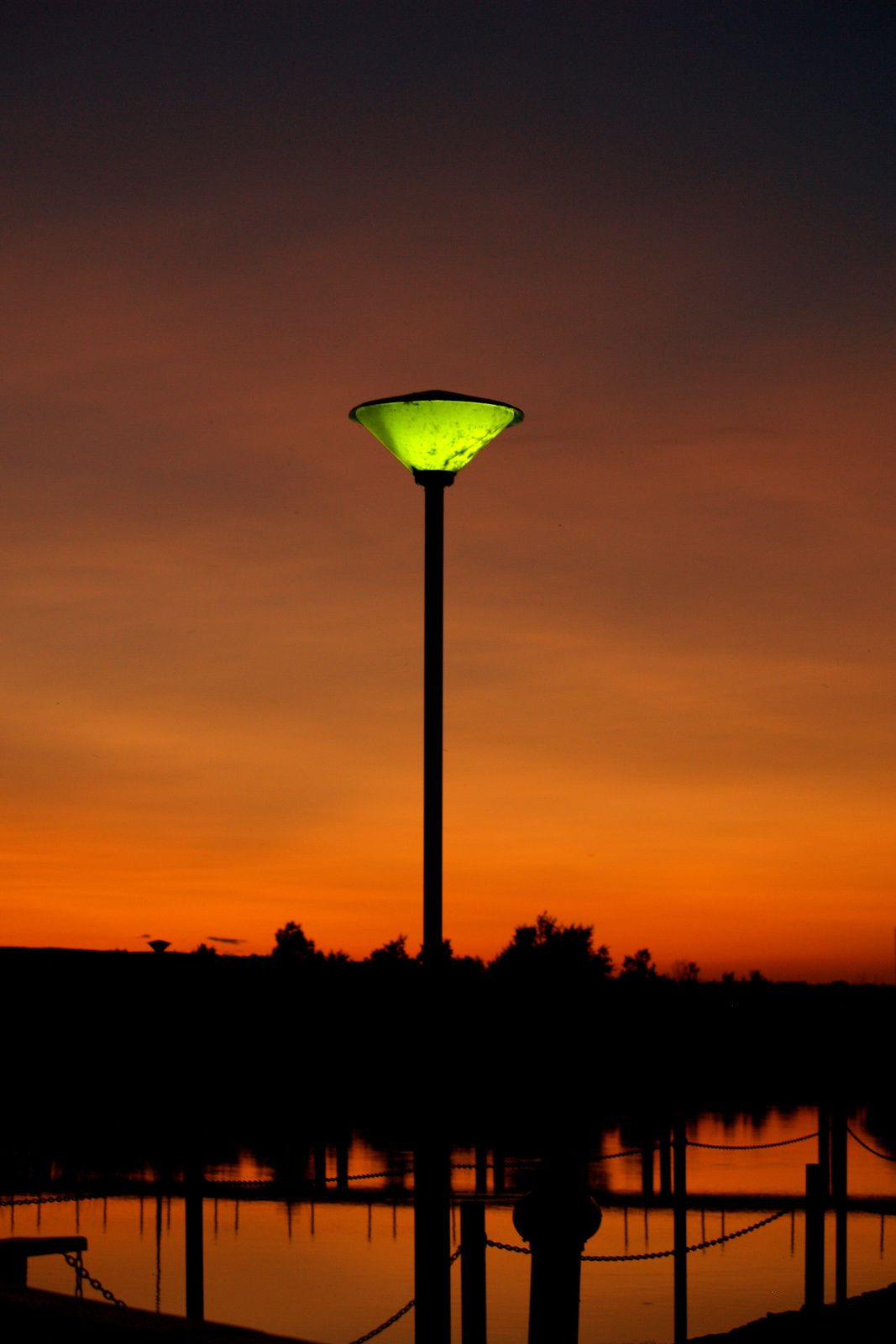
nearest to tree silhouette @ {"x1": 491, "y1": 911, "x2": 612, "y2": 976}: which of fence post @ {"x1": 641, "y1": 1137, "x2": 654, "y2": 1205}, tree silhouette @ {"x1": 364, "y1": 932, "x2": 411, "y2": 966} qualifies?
tree silhouette @ {"x1": 364, "y1": 932, "x2": 411, "y2": 966}

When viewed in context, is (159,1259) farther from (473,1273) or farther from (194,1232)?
(473,1273)

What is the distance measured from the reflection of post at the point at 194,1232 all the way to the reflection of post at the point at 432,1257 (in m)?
5.44

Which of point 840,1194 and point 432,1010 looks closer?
point 432,1010

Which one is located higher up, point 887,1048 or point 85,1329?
point 85,1329

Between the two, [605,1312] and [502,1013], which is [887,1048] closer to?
[502,1013]

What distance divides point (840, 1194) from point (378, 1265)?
8788 mm

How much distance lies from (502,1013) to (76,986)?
2659cm

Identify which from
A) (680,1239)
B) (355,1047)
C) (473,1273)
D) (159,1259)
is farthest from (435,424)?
(355,1047)

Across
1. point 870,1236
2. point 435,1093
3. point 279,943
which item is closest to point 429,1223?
point 435,1093

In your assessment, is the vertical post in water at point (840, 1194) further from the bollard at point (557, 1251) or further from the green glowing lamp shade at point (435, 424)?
the green glowing lamp shade at point (435, 424)

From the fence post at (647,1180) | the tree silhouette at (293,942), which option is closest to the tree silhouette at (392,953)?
the tree silhouette at (293,942)

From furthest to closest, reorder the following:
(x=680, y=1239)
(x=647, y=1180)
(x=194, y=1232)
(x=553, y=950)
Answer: (x=553, y=950)
(x=647, y=1180)
(x=680, y=1239)
(x=194, y=1232)

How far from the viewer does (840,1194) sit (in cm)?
1761

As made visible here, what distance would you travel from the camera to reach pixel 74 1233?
1038 inches
